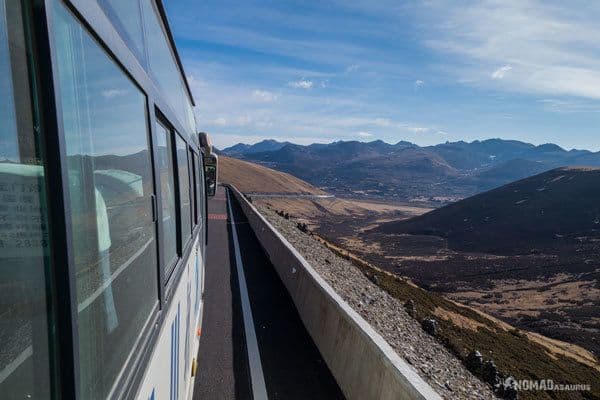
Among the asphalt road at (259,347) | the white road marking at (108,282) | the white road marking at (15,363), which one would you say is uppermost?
the white road marking at (108,282)

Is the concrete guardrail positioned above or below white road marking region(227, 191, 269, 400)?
above

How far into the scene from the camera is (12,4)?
4.18ft

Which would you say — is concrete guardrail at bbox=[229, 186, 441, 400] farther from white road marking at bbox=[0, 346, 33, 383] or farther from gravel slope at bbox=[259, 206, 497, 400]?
white road marking at bbox=[0, 346, 33, 383]

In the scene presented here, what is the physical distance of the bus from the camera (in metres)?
1.31

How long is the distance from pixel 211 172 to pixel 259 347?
729 cm

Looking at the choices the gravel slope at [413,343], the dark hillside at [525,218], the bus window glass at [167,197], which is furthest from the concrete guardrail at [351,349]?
the dark hillside at [525,218]

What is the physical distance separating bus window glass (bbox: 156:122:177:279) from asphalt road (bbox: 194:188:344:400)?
113 inches

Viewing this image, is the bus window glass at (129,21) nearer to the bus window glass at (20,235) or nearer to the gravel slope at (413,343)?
the bus window glass at (20,235)

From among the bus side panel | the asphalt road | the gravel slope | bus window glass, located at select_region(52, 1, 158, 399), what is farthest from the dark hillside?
bus window glass, located at select_region(52, 1, 158, 399)

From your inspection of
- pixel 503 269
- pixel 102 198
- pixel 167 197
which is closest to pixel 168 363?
pixel 167 197

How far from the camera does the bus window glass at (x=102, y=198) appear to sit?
1.65 m

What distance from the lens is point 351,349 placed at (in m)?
6.39

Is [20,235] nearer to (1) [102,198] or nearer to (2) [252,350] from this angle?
(1) [102,198]

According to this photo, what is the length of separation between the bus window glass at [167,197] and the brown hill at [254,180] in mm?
124679
